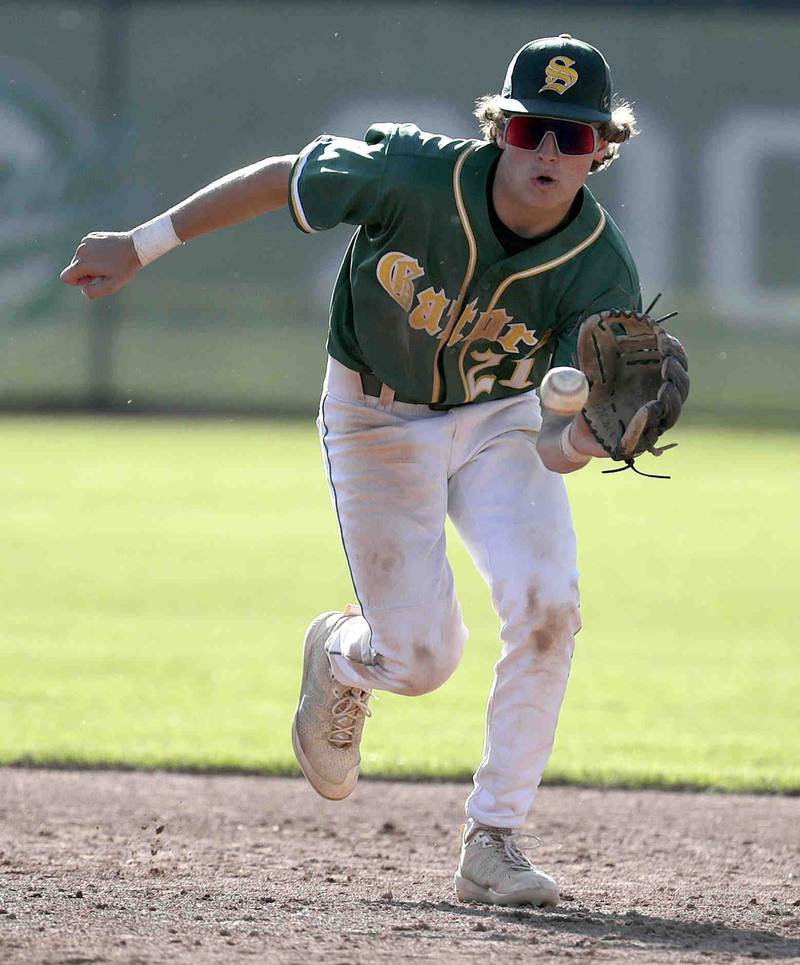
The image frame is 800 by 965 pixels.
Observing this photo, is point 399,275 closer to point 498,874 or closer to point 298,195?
point 298,195

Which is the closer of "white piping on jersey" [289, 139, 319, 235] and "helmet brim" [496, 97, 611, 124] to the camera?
"helmet brim" [496, 97, 611, 124]

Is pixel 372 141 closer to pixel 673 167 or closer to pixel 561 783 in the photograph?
pixel 561 783

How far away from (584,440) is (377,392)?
691 millimetres

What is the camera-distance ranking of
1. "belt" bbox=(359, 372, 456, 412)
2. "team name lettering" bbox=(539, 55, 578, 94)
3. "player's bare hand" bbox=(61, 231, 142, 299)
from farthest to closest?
"belt" bbox=(359, 372, 456, 412) < "player's bare hand" bbox=(61, 231, 142, 299) < "team name lettering" bbox=(539, 55, 578, 94)

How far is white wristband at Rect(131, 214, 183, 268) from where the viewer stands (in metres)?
3.96

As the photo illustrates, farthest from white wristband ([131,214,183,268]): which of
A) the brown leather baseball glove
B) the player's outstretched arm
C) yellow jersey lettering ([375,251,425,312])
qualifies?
the brown leather baseball glove

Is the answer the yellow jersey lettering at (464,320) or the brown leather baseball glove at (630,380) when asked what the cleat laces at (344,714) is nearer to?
the yellow jersey lettering at (464,320)

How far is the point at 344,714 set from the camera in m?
4.56

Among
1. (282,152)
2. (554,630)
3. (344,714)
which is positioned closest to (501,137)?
(554,630)

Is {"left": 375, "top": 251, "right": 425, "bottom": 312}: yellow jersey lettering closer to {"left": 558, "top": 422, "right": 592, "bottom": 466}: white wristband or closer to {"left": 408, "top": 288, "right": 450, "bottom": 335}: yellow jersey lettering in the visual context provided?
{"left": 408, "top": 288, "right": 450, "bottom": 335}: yellow jersey lettering

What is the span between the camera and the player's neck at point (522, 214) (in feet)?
12.7

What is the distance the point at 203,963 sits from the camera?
3.15 m

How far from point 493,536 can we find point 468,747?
2166mm

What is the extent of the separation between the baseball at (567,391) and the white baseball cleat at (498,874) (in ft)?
3.68
